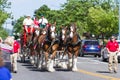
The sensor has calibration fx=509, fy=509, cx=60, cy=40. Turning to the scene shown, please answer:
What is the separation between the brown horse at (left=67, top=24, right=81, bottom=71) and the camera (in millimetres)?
21891

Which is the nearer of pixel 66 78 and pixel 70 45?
pixel 66 78

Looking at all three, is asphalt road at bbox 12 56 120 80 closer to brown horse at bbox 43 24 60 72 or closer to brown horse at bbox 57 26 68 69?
brown horse at bbox 43 24 60 72

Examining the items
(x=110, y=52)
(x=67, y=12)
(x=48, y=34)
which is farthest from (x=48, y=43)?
(x=67, y=12)

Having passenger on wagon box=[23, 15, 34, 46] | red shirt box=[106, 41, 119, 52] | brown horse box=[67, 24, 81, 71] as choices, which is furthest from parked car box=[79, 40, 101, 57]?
red shirt box=[106, 41, 119, 52]

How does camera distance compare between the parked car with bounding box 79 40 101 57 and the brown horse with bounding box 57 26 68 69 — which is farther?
the parked car with bounding box 79 40 101 57

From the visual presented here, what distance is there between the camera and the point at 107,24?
75250 millimetres

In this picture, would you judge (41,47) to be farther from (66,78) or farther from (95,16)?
(95,16)

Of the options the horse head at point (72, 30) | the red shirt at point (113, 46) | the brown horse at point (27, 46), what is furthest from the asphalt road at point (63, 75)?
the brown horse at point (27, 46)

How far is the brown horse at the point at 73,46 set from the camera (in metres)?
21.9

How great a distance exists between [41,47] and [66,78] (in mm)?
5071

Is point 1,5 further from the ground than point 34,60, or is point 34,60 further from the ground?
point 1,5

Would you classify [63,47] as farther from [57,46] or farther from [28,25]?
[28,25]

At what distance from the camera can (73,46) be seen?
73.8 ft

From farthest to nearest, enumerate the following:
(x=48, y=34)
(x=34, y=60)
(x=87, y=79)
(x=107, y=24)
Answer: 1. (x=107, y=24)
2. (x=34, y=60)
3. (x=48, y=34)
4. (x=87, y=79)
